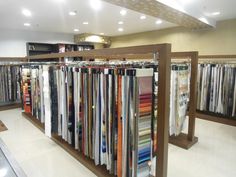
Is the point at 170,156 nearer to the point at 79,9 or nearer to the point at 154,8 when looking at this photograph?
the point at 154,8

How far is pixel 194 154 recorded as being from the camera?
2469 mm

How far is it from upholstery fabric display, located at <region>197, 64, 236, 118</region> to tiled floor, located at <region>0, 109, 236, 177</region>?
59 centimetres

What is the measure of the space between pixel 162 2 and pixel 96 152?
280 cm

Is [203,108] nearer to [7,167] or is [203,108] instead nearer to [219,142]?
[219,142]

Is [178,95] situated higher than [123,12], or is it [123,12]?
[123,12]

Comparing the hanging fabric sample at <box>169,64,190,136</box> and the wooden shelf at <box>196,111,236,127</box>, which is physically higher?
the hanging fabric sample at <box>169,64,190,136</box>

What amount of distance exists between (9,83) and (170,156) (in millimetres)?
4559

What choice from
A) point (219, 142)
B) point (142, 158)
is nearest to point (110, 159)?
point (142, 158)

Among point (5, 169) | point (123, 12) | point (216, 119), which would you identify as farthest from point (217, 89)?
point (5, 169)

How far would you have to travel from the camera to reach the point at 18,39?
20.6 feet

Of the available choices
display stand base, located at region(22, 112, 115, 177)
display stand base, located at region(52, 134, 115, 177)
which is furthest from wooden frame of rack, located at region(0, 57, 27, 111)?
display stand base, located at region(52, 134, 115, 177)

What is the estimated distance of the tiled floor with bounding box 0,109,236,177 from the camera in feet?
6.74

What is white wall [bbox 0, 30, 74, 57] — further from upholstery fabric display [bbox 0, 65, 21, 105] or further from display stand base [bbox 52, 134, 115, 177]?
display stand base [bbox 52, 134, 115, 177]

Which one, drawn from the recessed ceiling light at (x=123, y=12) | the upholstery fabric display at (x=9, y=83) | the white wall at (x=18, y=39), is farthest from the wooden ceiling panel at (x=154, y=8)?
the white wall at (x=18, y=39)
